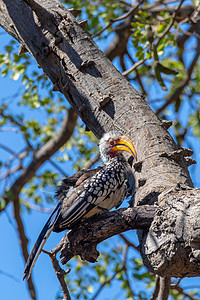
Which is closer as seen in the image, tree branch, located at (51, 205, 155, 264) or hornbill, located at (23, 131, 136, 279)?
tree branch, located at (51, 205, 155, 264)

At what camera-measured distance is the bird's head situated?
340 centimetres

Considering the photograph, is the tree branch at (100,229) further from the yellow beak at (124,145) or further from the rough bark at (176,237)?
the yellow beak at (124,145)

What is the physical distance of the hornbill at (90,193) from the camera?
3.07 meters

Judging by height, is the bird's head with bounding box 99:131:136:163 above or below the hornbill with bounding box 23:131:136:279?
above

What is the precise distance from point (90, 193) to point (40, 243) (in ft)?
1.78

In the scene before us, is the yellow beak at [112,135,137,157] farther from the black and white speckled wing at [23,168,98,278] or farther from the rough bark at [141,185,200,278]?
the rough bark at [141,185,200,278]

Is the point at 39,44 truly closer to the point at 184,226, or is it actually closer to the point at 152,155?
the point at 152,155

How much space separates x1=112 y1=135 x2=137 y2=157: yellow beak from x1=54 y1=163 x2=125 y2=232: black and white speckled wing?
0.19 m

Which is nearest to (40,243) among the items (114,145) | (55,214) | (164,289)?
(55,214)

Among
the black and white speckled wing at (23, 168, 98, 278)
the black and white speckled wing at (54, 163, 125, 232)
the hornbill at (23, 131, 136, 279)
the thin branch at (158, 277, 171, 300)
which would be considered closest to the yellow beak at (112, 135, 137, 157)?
the hornbill at (23, 131, 136, 279)

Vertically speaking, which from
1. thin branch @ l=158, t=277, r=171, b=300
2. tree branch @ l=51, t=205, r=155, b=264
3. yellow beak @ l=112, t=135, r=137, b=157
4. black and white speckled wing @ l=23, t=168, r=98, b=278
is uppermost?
yellow beak @ l=112, t=135, r=137, b=157

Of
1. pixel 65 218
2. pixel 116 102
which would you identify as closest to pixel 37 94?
pixel 116 102

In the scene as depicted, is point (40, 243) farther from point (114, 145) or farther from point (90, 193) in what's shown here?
point (114, 145)

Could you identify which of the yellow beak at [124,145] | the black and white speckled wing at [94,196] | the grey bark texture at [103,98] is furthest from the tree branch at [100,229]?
the yellow beak at [124,145]
